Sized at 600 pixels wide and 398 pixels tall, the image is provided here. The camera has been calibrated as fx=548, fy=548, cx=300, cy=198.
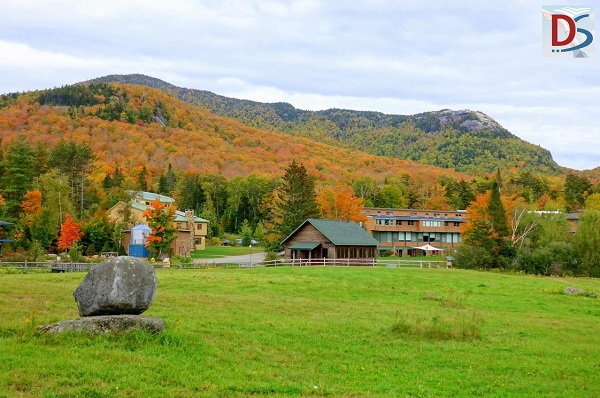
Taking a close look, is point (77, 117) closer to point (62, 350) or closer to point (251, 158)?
point (251, 158)

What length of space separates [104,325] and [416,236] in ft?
266

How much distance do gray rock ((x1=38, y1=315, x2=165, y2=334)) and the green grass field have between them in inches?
13.1

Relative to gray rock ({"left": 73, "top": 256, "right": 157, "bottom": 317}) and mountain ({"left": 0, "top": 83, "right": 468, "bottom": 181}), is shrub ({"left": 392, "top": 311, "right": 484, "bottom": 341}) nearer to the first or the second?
gray rock ({"left": 73, "top": 256, "right": 157, "bottom": 317})

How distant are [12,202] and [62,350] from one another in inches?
2506

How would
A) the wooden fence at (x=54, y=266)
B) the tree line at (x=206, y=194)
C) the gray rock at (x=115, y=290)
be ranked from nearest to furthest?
the gray rock at (x=115, y=290)
the wooden fence at (x=54, y=266)
the tree line at (x=206, y=194)

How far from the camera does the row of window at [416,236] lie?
8836cm

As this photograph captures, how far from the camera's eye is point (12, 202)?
6781cm

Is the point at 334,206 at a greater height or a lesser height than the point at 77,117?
lesser

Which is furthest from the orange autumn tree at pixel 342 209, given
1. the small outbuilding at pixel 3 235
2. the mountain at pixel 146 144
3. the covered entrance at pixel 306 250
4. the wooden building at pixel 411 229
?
the mountain at pixel 146 144

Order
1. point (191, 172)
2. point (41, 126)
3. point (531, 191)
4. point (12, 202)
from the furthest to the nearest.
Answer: point (41, 126)
point (191, 172)
point (531, 191)
point (12, 202)

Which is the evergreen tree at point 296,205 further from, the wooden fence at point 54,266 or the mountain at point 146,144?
the mountain at point 146,144

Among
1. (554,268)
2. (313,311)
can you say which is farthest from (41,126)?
(313,311)

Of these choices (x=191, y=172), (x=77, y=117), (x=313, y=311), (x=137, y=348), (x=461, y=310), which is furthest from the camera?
(x=77, y=117)

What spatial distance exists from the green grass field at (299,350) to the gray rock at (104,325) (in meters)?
0.33
